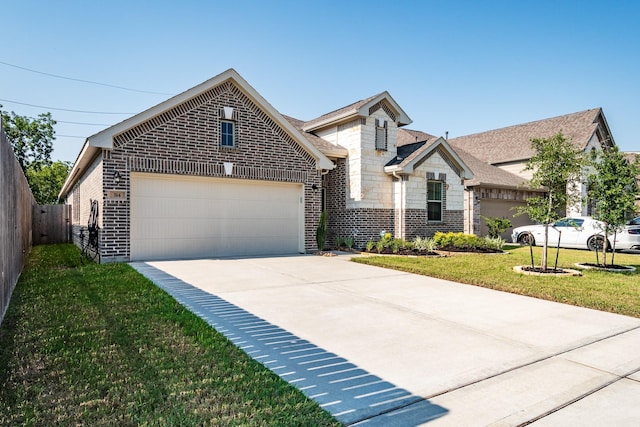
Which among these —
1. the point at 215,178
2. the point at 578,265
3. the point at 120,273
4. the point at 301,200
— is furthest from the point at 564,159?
the point at 120,273

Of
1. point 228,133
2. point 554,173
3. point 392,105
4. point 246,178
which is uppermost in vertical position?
point 392,105

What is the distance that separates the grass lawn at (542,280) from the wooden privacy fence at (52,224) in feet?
55.1

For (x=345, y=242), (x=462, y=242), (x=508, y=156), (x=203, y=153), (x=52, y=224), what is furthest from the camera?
(x=508, y=156)

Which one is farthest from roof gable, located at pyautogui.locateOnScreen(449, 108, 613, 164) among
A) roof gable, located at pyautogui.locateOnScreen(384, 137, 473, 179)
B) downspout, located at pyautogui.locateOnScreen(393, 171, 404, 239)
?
downspout, located at pyautogui.locateOnScreen(393, 171, 404, 239)

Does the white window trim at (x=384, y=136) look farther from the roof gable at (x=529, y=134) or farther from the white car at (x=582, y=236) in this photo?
the roof gable at (x=529, y=134)

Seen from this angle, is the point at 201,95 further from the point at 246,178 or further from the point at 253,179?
the point at 253,179

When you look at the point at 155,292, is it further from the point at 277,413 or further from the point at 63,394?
the point at 277,413

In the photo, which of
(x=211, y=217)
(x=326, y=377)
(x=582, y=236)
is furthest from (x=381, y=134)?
(x=326, y=377)

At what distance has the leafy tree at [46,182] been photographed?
3830 centimetres

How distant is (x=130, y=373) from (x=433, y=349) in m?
2.89

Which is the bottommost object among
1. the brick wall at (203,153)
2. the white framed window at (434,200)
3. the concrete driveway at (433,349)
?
the concrete driveway at (433,349)

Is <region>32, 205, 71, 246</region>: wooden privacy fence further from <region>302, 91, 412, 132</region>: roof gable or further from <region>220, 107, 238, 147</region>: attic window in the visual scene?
<region>302, 91, 412, 132</region>: roof gable

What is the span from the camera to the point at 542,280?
8.46m

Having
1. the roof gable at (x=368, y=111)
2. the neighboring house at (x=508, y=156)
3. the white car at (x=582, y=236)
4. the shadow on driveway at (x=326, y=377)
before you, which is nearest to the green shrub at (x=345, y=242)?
the roof gable at (x=368, y=111)
